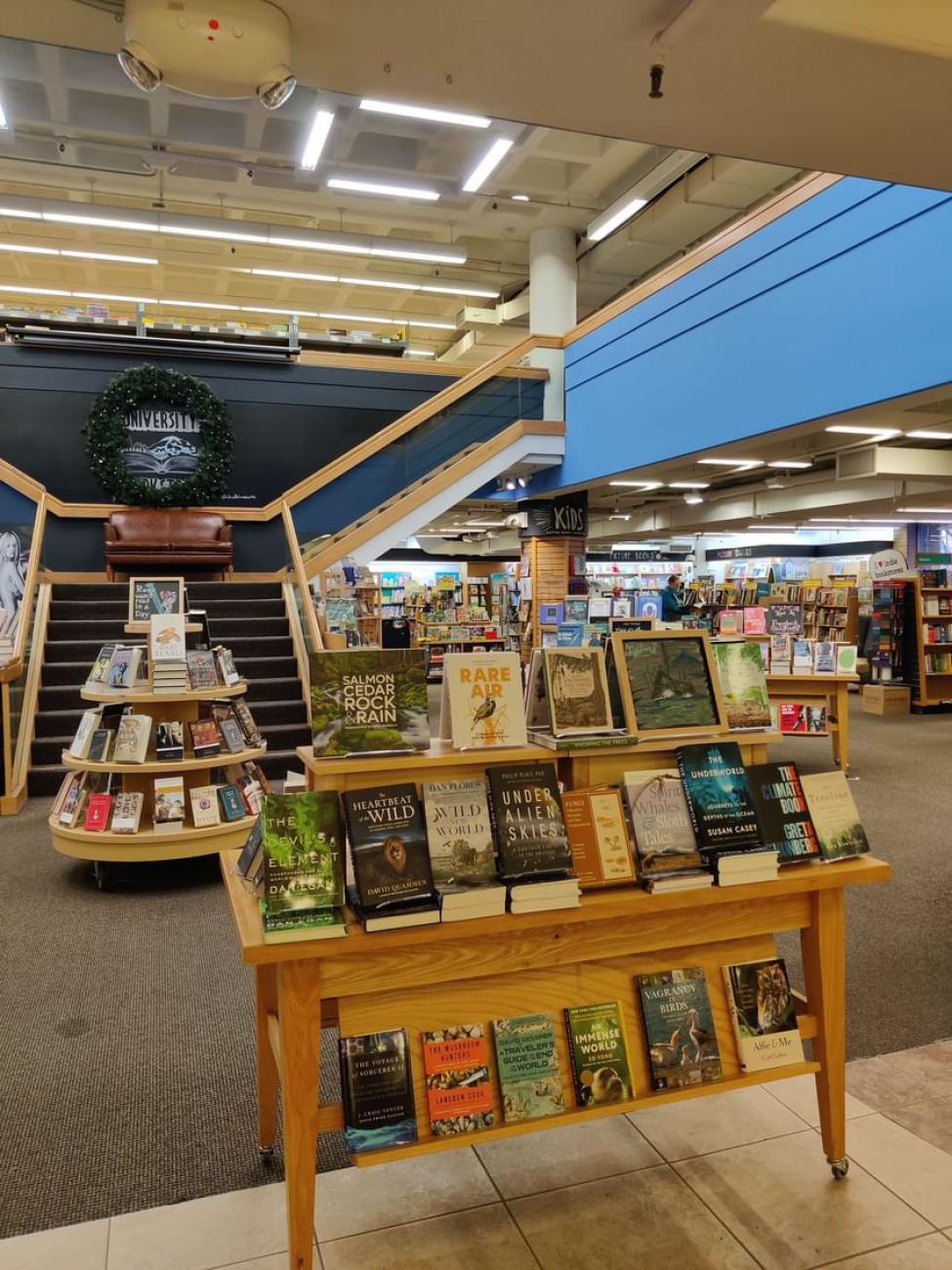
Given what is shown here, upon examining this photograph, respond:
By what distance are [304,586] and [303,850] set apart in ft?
20.6

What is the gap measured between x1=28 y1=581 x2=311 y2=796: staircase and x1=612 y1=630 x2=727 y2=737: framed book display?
455 centimetres

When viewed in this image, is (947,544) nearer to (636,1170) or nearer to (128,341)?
(128,341)

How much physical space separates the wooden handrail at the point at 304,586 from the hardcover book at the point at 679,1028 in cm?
536

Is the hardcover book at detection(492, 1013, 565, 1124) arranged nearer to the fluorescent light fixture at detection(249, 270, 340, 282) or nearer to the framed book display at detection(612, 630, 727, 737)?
the framed book display at detection(612, 630, 727, 737)

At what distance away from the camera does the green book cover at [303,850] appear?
6.25 ft

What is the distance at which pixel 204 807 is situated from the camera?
4773 mm

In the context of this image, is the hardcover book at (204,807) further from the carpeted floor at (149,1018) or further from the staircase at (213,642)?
the staircase at (213,642)

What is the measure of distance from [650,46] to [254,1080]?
11.1 ft

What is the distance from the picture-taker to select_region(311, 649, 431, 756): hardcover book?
2.19 metres

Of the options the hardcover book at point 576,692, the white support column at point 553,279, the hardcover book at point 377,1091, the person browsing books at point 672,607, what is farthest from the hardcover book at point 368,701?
the person browsing books at point 672,607

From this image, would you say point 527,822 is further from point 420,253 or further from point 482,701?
point 420,253

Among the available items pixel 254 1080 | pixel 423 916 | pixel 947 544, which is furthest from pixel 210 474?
pixel 947 544

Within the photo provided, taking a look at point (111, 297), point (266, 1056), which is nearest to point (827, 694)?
point (266, 1056)

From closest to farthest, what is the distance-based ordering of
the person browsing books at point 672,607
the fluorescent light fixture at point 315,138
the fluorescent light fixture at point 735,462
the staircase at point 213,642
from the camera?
the staircase at point 213,642 < the fluorescent light fixture at point 315,138 < the fluorescent light fixture at point 735,462 < the person browsing books at point 672,607
